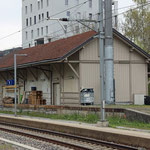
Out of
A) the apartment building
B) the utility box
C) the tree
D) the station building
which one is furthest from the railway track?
the apartment building

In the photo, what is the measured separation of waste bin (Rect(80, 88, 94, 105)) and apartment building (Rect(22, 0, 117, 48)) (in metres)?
42.0

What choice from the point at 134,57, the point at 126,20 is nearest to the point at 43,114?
the point at 134,57

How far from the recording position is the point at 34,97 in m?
28.1

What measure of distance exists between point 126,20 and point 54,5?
1170 inches

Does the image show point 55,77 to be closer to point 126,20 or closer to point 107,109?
point 107,109

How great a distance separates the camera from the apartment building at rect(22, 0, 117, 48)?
6819 cm

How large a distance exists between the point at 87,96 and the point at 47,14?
49122 mm

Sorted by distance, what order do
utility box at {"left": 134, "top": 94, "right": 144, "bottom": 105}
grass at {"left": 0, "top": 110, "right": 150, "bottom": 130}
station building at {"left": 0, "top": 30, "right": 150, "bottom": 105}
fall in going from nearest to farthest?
grass at {"left": 0, "top": 110, "right": 150, "bottom": 130} < station building at {"left": 0, "top": 30, "right": 150, "bottom": 105} < utility box at {"left": 134, "top": 94, "right": 144, "bottom": 105}

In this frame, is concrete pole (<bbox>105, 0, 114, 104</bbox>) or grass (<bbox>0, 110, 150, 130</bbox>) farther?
concrete pole (<bbox>105, 0, 114, 104</bbox>)

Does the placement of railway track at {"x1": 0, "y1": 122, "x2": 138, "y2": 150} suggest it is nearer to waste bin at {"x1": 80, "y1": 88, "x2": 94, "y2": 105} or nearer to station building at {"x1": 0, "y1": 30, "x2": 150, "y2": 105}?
waste bin at {"x1": 80, "y1": 88, "x2": 94, "y2": 105}

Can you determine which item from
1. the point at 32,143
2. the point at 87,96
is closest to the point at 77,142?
the point at 32,143

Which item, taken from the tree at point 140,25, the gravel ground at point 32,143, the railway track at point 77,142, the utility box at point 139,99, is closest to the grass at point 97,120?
the railway track at point 77,142

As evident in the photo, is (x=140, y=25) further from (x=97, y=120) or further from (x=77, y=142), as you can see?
(x=77, y=142)

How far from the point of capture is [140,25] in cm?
4047
